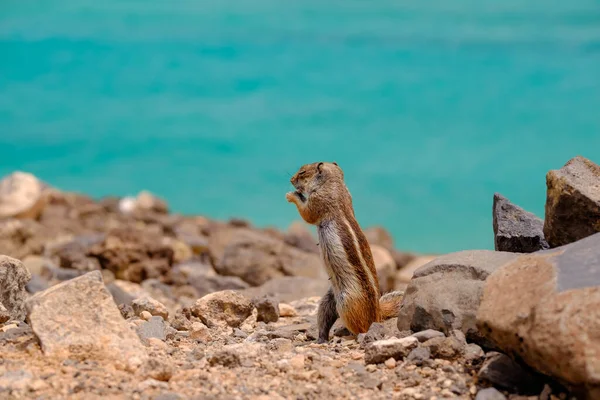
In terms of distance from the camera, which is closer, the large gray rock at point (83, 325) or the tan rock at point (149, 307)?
the large gray rock at point (83, 325)

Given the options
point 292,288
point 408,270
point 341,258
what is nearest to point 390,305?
point 341,258

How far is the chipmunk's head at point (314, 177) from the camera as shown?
7.11 m

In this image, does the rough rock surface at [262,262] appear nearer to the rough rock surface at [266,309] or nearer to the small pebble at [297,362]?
the rough rock surface at [266,309]

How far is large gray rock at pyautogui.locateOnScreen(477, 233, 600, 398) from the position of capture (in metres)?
4.19

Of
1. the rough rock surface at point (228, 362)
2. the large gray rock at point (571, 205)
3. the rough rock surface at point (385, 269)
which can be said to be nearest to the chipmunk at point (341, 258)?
the rough rock surface at point (228, 362)

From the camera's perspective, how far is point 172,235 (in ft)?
55.3

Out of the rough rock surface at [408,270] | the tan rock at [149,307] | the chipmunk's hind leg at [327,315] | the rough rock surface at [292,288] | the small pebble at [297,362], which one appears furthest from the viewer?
the rough rock surface at [408,270]

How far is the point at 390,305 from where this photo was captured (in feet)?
22.7

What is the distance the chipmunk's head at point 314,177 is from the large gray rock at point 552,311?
235 cm

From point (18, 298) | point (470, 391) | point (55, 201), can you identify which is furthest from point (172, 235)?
point (470, 391)

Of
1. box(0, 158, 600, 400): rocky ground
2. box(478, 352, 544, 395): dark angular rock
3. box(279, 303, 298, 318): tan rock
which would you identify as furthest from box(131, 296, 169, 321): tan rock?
box(478, 352, 544, 395): dark angular rock

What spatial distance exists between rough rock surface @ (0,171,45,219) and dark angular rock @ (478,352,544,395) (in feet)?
48.3

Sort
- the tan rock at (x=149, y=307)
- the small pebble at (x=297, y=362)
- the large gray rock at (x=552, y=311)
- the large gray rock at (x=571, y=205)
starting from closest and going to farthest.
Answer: the large gray rock at (x=552, y=311) < the small pebble at (x=297, y=362) < the large gray rock at (x=571, y=205) < the tan rock at (x=149, y=307)

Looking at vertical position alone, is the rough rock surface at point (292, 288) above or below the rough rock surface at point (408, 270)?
below
